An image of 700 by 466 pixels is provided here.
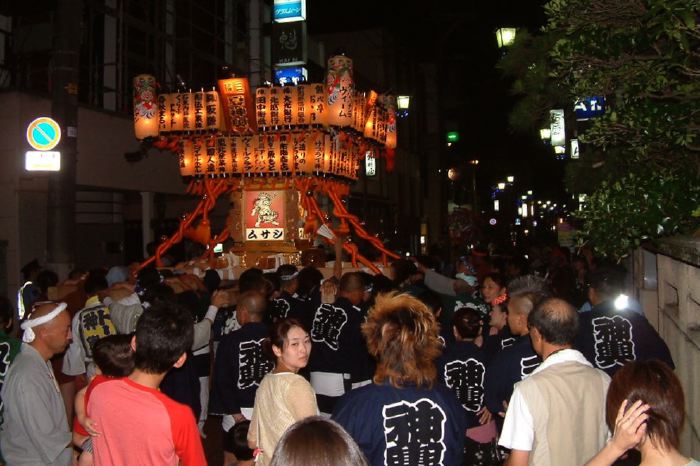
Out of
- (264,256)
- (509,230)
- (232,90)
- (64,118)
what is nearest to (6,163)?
(64,118)

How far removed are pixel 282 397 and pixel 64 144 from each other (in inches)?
334

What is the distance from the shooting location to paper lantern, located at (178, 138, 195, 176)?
16.7m

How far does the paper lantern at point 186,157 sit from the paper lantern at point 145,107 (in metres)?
1.16

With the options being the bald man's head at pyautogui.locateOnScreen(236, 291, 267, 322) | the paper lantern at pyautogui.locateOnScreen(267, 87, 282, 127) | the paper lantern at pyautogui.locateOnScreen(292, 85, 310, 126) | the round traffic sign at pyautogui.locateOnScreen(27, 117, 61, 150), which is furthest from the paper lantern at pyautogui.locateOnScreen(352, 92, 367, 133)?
the bald man's head at pyautogui.locateOnScreen(236, 291, 267, 322)

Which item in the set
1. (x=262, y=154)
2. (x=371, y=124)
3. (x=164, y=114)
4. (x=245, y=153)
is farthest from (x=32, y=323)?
(x=371, y=124)

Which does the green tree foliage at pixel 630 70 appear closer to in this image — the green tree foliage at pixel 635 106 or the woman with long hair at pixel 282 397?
the green tree foliage at pixel 635 106

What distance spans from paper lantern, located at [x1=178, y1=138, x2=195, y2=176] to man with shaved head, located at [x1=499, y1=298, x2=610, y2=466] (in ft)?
47.2

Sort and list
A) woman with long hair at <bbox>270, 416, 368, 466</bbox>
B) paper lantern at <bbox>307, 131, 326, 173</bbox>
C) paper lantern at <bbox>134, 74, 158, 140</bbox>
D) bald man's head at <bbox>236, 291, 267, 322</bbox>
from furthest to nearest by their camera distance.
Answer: paper lantern at <bbox>307, 131, 326, 173</bbox>
paper lantern at <bbox>134, 74, 158, 140</bbox>
bald man's head at <bbox>236, 291, 267, 322</bbox>
woman with long hair at <bbox>270, 416, 368, 466</bbox>

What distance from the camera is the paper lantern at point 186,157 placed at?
16.7 m

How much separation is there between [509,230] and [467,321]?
5578cm

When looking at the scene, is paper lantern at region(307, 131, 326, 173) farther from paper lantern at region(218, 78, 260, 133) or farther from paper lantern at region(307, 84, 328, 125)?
paper lantern at region(218, 78, 260, 133)

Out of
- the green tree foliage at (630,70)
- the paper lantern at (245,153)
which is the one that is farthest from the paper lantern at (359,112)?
the green tree foliage at (630,70)

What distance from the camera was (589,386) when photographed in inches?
136

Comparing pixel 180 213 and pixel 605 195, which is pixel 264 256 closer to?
pixel 180 213
